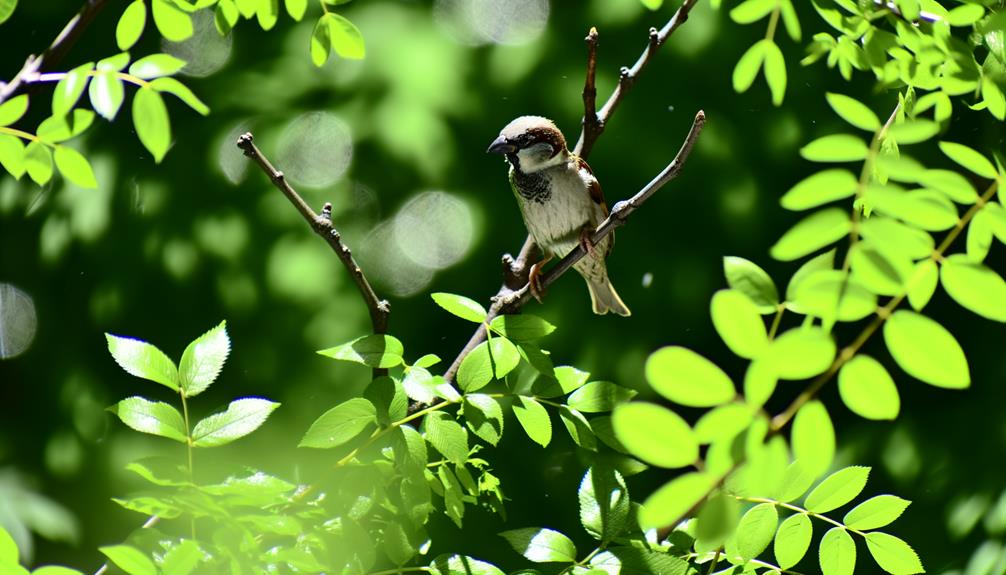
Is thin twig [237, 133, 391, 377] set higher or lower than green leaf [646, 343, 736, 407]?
lower

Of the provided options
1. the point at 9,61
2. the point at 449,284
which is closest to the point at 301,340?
the point at 449,284

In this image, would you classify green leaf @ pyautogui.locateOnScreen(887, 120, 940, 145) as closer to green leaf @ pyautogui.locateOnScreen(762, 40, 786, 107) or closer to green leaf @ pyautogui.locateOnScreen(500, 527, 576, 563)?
green leaf @ pyautogui.locateOnScreen(762, 40, 786, 107)

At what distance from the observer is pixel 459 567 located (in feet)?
2.57

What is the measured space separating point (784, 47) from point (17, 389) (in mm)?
1912

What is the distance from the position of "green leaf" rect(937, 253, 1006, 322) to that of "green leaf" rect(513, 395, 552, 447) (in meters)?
0.38

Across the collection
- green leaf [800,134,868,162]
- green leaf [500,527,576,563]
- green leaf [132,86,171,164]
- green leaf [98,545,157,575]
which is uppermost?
green leaf [132,86,171,164]

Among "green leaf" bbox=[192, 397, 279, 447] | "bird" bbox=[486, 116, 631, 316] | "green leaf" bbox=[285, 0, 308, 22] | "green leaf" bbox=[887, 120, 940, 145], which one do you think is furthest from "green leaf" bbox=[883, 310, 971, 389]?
"bird" bbox=[486, 116, 631, 316]

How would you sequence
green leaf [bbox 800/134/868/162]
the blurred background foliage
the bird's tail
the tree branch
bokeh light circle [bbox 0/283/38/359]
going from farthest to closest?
bokeh light circle [bbox 0/283/38/359] < the blurred background foliage < the bird's tail < the tree branch < green leaf [bbox 800/134/868/162]

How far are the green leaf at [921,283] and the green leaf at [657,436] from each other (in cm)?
18

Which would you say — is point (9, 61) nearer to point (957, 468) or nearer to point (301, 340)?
point (301, 340)

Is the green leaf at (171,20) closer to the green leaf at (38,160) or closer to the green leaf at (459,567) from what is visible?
the green leaf at (38,160)

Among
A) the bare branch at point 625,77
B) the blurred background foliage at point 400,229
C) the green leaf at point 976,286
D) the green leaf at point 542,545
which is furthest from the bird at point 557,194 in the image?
the green leaf at point 976,286

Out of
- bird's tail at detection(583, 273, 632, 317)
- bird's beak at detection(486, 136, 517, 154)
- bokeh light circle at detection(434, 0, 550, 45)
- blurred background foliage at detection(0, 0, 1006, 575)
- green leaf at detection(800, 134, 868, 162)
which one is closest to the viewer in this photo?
green leaf at detection(800, 134, 868, 162)

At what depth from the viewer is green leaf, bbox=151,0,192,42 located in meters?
0.71
